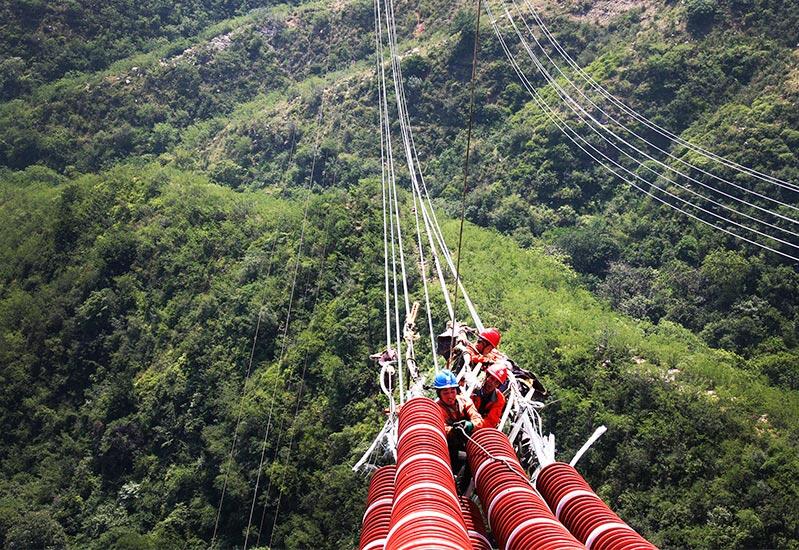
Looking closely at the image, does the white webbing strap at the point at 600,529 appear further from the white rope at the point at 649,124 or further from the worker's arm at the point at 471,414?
the white rope at the point at 649,124

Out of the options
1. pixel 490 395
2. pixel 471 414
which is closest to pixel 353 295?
pixel 490 395

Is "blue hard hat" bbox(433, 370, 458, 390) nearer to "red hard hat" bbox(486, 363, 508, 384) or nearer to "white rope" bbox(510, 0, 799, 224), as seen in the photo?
"red hard hat" bbox(486, 363, 508, 384)

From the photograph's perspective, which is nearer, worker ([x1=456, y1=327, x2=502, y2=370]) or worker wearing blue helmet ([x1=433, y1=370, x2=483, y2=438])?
worker wearing blue helmet ([x1=433, y1=370, x2=483, y2=438])

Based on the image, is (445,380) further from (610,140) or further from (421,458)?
(610,140)

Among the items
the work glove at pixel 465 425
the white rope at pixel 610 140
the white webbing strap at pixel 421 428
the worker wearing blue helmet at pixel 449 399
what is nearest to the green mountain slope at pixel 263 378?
the white rope at pixel 610 140

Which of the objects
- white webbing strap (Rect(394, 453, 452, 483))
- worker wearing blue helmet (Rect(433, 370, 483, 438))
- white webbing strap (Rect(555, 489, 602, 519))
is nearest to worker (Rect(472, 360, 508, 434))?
worker wearing blue helmet (Rect(433, 370, 483, 438))

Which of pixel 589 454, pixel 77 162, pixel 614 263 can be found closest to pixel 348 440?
pixel 589 454

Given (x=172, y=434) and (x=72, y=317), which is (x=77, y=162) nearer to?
(x=72, y=317)
